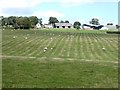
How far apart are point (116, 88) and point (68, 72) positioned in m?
4.62

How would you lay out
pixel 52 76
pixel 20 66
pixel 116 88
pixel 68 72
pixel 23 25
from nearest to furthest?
pixel 116 88
pixel 52 76
pixel 68 72
pixel 20 66
pixel 23 25

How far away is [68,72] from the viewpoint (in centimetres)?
1823

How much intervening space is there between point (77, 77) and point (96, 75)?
127cm

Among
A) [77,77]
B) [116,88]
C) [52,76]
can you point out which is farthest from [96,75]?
[116,88]

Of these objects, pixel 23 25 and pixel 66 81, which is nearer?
pixel 66 81

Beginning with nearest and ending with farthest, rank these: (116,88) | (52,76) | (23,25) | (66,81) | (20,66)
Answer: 1. (116,88)
2. (66,81)
3. (52,76)
4. (20,66)
5. (23,25)

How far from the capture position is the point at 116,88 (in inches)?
552

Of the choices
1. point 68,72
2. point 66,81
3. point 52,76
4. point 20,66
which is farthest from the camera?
point 20,66

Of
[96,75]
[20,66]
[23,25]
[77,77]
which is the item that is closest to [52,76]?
[77,77]

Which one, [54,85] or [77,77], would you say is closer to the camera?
[54,85]

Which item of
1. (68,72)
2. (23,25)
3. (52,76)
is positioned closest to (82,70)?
(68,72)

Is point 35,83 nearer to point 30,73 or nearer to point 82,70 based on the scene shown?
point 30,73

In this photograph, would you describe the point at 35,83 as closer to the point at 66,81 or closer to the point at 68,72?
Result: the point at 66,81

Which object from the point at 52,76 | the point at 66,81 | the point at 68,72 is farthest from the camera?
the point at 68,72
